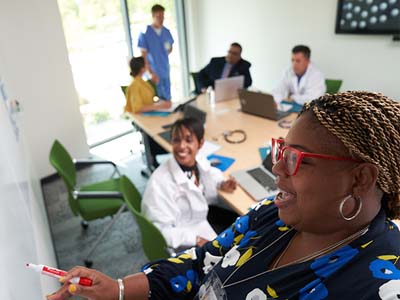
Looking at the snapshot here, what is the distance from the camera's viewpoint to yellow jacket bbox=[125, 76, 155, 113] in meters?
3.14

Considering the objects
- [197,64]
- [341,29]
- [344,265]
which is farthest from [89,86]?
[344,265]

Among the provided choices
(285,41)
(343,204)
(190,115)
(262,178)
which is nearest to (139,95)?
(190,115)

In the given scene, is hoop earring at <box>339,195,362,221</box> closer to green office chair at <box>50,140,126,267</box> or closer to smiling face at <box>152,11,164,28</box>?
green office chair at <box>50,140,126,267</box>

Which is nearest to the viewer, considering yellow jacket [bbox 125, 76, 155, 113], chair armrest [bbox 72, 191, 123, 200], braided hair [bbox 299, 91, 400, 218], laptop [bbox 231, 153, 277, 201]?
braided hair [bbox 299, 91, 400, 218]

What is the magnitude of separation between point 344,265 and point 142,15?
16.0 feet

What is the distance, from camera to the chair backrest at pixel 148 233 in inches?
57.9

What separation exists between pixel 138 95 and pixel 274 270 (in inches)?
104

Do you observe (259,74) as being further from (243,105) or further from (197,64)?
(243,105)

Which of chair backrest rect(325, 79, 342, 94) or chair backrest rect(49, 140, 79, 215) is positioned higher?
chair backrest rect(325, 79, 342, 94)

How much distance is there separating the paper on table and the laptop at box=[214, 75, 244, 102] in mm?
1030

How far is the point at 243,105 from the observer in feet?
10.0

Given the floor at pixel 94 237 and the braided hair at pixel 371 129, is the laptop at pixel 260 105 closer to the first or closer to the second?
the floor at pixel 94 237

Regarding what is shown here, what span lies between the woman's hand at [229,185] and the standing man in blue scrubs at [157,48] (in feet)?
9.29

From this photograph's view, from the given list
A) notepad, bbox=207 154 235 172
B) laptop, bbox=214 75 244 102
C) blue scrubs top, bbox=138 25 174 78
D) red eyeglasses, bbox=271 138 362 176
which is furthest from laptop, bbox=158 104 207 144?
blue scrubs top, bbox=138 25 174 78
